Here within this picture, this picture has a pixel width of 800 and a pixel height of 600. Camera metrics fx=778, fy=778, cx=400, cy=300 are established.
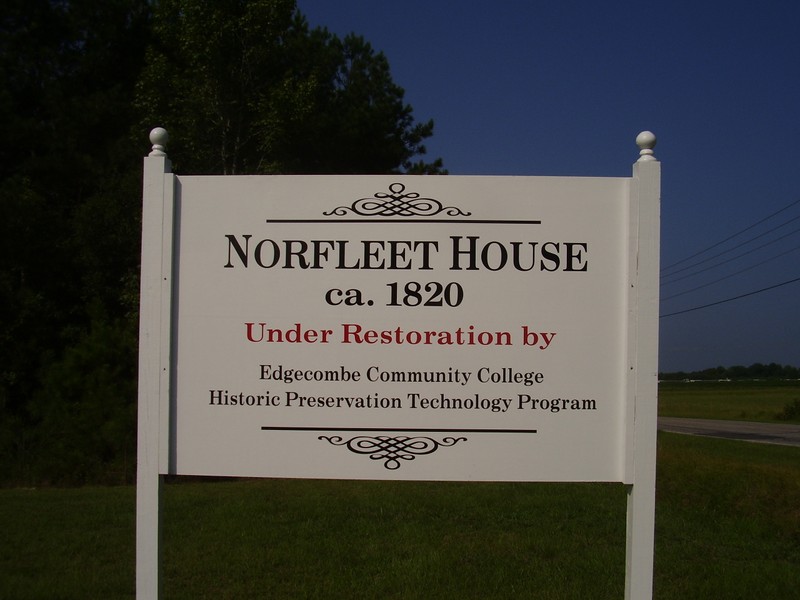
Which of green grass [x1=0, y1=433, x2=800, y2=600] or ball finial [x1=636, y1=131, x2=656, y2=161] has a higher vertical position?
ball finial [x1=636, y1=131, x2=656, y2=161]

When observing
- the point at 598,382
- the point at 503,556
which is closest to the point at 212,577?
the point at 503,556

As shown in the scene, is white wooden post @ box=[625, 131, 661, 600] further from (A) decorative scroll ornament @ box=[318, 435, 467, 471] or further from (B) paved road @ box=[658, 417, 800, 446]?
(B) paved road @ box=[658, 417, 800, 446]

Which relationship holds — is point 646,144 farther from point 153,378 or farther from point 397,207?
point 153,378

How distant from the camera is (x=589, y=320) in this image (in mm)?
3262

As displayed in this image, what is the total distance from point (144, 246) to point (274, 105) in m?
11.0

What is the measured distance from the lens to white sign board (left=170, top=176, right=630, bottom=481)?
3.24 m

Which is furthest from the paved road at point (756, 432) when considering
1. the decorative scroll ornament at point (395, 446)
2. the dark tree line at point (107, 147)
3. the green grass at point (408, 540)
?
the decorative scroll ornament at point (395, 446)

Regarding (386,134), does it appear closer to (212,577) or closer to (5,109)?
(5,109)

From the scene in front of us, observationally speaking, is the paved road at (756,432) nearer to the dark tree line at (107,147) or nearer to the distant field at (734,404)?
the distant field at (734,404)

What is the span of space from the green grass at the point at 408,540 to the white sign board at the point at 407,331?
2.06 metres

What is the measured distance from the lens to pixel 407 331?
328 centimetres

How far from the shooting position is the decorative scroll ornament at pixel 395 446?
323 cm

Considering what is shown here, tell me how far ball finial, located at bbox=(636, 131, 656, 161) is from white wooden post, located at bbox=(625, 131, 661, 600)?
0.09m

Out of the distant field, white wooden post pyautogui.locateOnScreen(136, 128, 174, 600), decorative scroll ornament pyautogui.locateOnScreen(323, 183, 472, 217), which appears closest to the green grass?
white wooden post pyautogui.locateOnScreen(136, 128, 174, 600)
